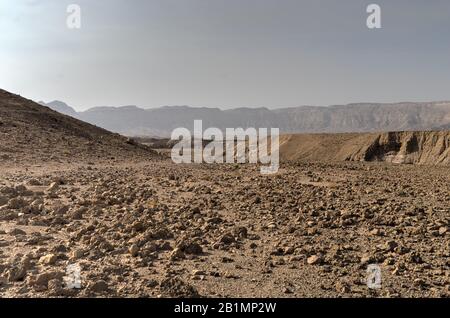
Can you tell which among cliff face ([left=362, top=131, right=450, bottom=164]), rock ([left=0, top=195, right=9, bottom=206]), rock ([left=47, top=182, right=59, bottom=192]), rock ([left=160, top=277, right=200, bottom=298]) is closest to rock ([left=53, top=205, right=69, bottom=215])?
rock ([left=0, top=195, right=9, bottom=206])

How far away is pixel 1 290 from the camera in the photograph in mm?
4785

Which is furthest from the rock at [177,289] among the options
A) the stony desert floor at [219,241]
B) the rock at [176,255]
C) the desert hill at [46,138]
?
the desert hill at [46,138]

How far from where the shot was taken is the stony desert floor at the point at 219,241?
498 centimetres

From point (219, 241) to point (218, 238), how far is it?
208 millimetres

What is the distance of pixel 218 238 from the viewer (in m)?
6.97

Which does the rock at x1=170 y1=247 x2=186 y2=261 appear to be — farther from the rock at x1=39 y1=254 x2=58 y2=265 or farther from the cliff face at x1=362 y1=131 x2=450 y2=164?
the cliff face at x1=362 y1=131 x2=450 y2=164

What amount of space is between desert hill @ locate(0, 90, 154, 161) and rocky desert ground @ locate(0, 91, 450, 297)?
19.4 feet

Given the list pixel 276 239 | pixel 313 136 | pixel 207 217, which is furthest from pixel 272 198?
pixel 313 136

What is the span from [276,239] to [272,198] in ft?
12.8

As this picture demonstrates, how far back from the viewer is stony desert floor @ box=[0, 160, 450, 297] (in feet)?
16.3

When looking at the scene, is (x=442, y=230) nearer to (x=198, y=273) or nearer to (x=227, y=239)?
(x=227, y=239)

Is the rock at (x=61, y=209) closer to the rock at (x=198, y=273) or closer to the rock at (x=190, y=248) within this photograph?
the rock at (x=190, y=248)
